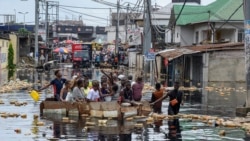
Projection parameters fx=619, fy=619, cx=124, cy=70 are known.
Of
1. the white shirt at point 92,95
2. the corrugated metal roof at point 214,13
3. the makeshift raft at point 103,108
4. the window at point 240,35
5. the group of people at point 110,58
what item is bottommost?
the makeshift raft at point 103,108

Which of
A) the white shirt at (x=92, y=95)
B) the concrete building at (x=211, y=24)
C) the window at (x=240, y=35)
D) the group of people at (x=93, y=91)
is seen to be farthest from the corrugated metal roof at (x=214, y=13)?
the white shirt at (x=92, y=95)

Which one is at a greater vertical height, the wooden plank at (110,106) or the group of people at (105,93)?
the group of people at (105,93)

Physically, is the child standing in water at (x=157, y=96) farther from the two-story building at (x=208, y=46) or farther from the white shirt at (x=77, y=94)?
the two-story building at (x=208, y=46)

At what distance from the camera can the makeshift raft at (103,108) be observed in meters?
20.8

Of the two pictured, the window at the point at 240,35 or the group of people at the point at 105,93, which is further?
the window at the point at 240,35

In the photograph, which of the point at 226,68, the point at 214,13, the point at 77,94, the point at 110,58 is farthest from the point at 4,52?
the point at 77,94

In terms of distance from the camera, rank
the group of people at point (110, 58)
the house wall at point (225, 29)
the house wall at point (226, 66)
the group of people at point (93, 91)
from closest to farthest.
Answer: the group of people at point (93, 91)
the house wall at point (226, 66)
the house wall at point (225, 29)
the group of people at point (110, 58)

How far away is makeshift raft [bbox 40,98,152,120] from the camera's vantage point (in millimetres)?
20750

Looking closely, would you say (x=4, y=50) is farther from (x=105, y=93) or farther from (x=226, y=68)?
(x=105, y=93)

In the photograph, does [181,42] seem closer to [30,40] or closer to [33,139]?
[30,40]

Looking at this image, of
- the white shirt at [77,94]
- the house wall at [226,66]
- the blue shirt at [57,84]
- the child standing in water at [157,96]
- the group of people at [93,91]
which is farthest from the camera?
the house wall at [226,66]

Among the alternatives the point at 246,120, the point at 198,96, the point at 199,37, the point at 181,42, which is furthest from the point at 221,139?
the point at 181,42

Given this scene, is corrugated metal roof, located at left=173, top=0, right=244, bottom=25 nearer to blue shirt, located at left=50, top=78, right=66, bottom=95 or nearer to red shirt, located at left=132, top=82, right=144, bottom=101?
red shirt, located at left=132, top=82, right=144, bottom=101

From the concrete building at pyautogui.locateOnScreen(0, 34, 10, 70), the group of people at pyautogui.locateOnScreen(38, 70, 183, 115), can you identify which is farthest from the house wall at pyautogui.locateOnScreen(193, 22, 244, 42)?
the group of people at pyautogui.locateOnScreen(38, 70, 183, 115)
